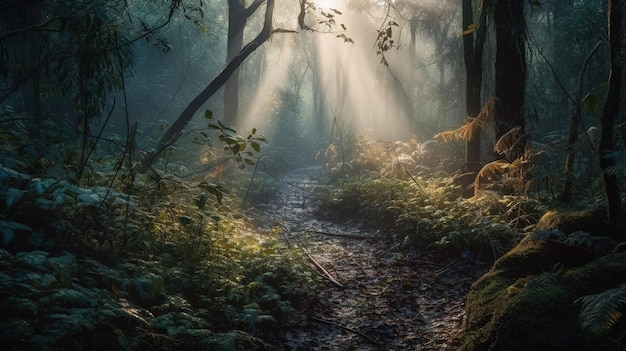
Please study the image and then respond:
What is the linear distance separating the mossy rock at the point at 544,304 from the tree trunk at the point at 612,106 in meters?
0.66

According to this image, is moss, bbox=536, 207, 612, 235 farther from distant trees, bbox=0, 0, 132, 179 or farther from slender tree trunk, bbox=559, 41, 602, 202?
distant trees, bbox=0, 0, 132, 179

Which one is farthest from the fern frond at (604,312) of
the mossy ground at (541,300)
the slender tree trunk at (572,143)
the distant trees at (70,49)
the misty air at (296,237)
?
the distant trees at (70,49)

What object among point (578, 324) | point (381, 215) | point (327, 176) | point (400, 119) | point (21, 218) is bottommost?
point (578, 324)

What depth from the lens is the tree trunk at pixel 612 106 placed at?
385 cm

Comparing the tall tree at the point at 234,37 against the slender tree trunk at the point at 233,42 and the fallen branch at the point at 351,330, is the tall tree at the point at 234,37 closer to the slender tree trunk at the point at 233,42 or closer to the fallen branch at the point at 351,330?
the slender tree trunk at the point at 233,42

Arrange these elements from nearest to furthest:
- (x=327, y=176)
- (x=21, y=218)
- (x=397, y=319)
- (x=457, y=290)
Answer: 1. (x=21, y=218)
2. (x=397, y=319)
3. (x=457, y=290)
4. (x=327, y=176)

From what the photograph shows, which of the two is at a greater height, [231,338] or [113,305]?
[113,305]

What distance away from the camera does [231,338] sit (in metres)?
3.80

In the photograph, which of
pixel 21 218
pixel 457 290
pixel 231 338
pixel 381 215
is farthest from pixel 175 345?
pixel 381 215

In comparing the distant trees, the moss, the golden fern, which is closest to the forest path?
the moss

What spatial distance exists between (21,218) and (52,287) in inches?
58.2

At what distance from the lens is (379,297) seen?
5742 mm

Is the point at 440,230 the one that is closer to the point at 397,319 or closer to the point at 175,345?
the point at 397,319

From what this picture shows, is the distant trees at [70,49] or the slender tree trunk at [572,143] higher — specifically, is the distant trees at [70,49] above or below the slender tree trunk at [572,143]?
above
